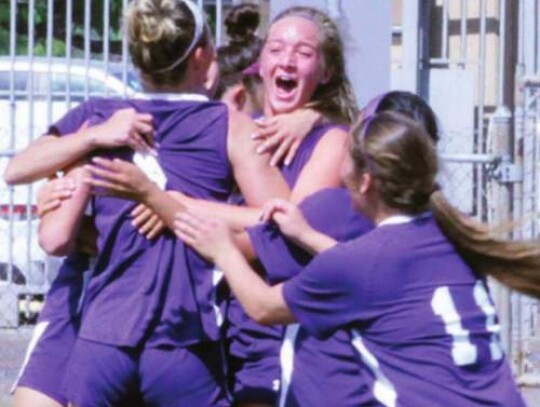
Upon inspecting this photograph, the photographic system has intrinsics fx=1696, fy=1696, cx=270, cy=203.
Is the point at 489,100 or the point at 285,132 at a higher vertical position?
the point at 285,132

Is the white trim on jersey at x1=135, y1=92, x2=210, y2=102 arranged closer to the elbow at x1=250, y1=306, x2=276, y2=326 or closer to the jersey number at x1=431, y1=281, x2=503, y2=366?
the elbow at x1=250, y1=306, x2=276, y2=326

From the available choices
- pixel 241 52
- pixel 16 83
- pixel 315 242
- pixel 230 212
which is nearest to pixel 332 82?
pixel 241 52

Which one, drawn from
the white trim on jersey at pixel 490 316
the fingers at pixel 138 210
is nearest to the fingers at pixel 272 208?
the fingers at pixel 138 210

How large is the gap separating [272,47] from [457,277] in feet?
3.22

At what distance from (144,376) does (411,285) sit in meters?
0.84

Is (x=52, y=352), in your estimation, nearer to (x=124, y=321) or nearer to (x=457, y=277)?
(x=124, y=321)

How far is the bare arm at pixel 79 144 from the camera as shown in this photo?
432cm

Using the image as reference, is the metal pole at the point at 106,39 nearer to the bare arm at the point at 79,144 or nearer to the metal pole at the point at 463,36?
the metal pole at the point at 463,36

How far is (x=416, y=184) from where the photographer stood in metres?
3.94

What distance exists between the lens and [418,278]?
3.91 meters

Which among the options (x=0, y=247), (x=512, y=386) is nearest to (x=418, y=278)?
(x=512, y=386)

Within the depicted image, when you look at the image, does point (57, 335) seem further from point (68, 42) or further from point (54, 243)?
point (68, 42)

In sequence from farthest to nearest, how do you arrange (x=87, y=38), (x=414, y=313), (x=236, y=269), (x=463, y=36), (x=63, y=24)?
1. (x=63, y=24)
2. (x=87, y=38)
3. (x=463, y=36)
4. (x=236, y=269)
5. (x=414, y=313)

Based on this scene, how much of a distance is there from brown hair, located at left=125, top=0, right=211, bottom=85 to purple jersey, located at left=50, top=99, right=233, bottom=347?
108mm
